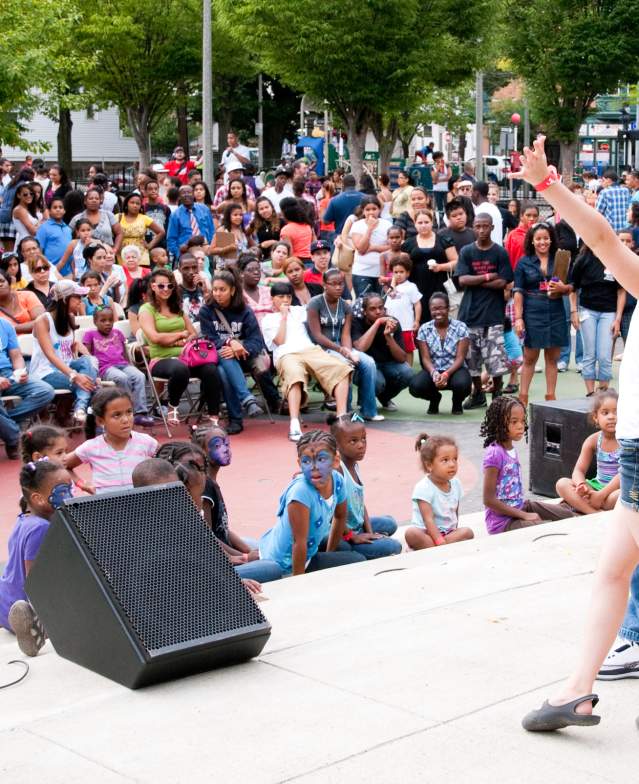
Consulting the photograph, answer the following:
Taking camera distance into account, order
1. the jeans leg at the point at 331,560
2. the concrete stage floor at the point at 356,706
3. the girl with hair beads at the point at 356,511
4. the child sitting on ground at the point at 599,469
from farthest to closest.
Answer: the child sitting on ground at the point at 599,469 < the girl with hair beads at the point at 356,511 < the jeans leg at the point at 331,560 < the concrete stage floor at the point at 356,706

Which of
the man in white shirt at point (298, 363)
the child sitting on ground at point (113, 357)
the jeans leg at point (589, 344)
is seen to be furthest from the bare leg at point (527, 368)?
the child sitting on ground at point (113, 357)

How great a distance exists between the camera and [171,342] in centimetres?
1161

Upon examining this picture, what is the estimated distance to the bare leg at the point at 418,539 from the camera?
7328 mm

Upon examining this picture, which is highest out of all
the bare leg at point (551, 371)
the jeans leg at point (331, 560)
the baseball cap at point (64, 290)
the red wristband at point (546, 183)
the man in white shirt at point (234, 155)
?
the man in white shirt at point (234, 155)

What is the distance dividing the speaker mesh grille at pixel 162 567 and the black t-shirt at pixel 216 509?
197 centimetres

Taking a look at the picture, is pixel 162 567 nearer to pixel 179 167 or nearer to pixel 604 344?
pixel 604 344

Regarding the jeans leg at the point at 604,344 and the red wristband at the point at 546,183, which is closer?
the red wristband at the point at 546,183

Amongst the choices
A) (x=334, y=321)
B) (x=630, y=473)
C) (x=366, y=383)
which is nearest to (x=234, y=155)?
(x=334, y=321)

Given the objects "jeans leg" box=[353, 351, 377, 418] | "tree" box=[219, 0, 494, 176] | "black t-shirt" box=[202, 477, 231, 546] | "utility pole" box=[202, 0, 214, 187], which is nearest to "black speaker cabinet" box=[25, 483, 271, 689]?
"black t-shirt" box=[202, 477, 231, 546]

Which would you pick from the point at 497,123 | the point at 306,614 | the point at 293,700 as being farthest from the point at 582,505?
the point at 497,123

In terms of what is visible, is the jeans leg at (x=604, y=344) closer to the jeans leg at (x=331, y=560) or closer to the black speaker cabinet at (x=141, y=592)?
the jeans leg at (x=331, y=560)

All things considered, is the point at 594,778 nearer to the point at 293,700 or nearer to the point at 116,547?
the point at 293,700

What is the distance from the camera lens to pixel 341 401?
1174 centimetres

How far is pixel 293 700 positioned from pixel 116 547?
833mm
